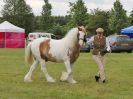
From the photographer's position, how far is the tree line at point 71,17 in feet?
241

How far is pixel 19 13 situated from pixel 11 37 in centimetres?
4607

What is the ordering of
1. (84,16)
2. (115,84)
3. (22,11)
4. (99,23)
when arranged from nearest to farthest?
(115,84) → (99,23) → (84,16) → (22,11)

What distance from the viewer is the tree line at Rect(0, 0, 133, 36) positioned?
7350 centimetres

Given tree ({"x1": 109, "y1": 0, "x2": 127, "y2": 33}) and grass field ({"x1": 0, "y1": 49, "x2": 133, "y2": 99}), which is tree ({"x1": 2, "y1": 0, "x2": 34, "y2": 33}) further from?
grass field ({"x1": 0, "y1": 49, "x2": 133, "y2": 99})

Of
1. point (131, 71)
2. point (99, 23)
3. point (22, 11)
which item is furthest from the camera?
point (22, 11)

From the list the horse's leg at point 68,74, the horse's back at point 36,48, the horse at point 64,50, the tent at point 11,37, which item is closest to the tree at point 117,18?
the tent at point 11,37

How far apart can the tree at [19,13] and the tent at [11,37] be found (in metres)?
40.1

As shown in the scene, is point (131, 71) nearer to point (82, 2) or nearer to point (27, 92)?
point (27, 92)

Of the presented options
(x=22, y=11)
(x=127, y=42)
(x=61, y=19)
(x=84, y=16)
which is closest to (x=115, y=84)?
(x=127, y=42)

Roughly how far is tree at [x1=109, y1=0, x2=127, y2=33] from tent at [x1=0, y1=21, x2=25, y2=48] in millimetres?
22786

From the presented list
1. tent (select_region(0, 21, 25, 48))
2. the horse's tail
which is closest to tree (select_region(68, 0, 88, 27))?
tent (select_region(0, 21, 25, 48))

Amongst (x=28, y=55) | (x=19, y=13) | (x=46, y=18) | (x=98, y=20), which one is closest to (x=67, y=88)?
(x=28, y=55)

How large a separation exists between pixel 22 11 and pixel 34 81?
8519 cm

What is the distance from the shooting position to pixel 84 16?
254 ft
